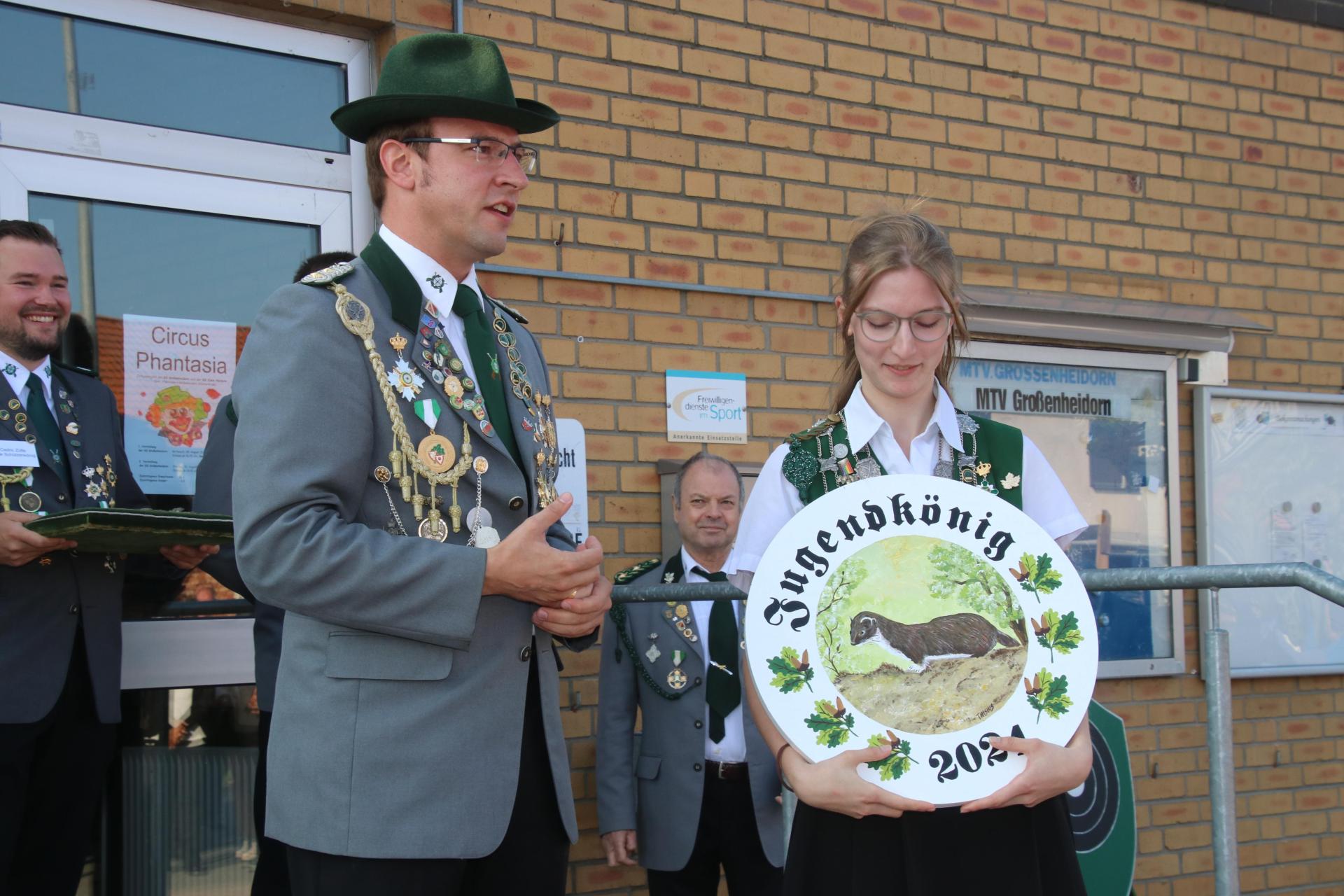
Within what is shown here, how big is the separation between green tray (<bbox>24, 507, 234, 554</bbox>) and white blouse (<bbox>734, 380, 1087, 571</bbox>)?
1.08 meters

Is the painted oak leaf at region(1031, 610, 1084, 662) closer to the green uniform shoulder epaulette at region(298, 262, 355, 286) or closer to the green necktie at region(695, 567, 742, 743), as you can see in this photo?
the green uniform shoulder epaulette at region(298, 262, 355, 286)

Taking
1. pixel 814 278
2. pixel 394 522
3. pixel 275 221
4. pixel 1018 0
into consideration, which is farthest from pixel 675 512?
pixel 1018 0

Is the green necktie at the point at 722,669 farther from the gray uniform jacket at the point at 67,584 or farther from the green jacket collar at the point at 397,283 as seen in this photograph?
the green jacket collar at the point at 397,283

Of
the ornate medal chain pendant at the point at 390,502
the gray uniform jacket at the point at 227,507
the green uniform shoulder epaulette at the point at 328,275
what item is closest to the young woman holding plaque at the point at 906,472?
the ornate medal chain pendant at the point at 390,502

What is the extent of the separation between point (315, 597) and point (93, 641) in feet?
5.64

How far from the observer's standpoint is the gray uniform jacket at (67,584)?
2951 millimetres

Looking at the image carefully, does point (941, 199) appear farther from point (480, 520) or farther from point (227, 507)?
point (480, 520)

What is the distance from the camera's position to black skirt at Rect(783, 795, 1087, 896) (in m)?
1.82

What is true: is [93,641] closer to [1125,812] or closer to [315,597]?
[315,597]

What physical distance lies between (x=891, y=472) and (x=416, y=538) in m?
0.77

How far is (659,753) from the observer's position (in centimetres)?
385

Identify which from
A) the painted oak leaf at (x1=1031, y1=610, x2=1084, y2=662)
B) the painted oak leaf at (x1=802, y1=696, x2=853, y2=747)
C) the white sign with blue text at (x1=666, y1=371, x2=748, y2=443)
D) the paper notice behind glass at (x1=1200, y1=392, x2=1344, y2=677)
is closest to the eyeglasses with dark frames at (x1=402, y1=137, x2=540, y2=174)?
Result: the painted oak leaf at (x1=802, y1=696, x2=853, y2=747)

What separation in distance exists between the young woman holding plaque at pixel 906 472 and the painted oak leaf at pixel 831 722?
0.03 m

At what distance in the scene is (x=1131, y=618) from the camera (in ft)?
16.8
